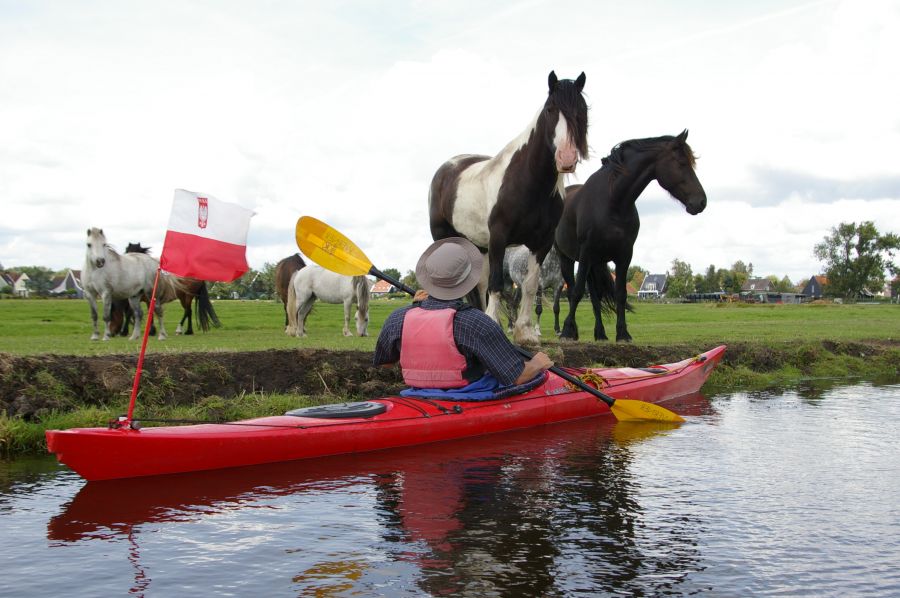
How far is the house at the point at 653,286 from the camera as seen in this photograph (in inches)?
5468

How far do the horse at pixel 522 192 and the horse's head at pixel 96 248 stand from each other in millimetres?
6620

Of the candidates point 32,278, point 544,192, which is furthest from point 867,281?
point 32,278

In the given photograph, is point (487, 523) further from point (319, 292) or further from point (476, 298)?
point (319, 292)

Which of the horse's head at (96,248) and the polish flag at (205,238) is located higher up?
the horse's head at (96,248)

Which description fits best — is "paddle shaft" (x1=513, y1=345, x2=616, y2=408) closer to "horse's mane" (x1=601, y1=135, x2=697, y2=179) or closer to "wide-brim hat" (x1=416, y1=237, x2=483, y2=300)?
"wide-brim hat" (x1=416, y1=237, x2=483, y2=300)

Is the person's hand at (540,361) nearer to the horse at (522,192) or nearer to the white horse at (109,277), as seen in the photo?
the horse at (522,192)

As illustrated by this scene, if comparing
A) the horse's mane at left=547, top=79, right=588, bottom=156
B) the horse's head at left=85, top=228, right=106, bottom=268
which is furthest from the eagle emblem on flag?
the horse's head at left=85, top=228, right=106, bottom=268

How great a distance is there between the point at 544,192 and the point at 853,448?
4.90 metres

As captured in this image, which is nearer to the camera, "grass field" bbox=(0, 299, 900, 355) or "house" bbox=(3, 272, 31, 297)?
"grass field" bbox=(0, 299, 900, 355)

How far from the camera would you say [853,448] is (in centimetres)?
762

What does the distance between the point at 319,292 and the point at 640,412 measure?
9.96 meters

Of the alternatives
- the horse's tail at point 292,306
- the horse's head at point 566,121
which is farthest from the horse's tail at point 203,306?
the horse's head at point 566,121

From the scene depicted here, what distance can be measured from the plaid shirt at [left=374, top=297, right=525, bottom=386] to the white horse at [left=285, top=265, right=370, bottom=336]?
900cm

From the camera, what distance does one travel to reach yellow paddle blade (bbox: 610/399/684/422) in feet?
29.9
